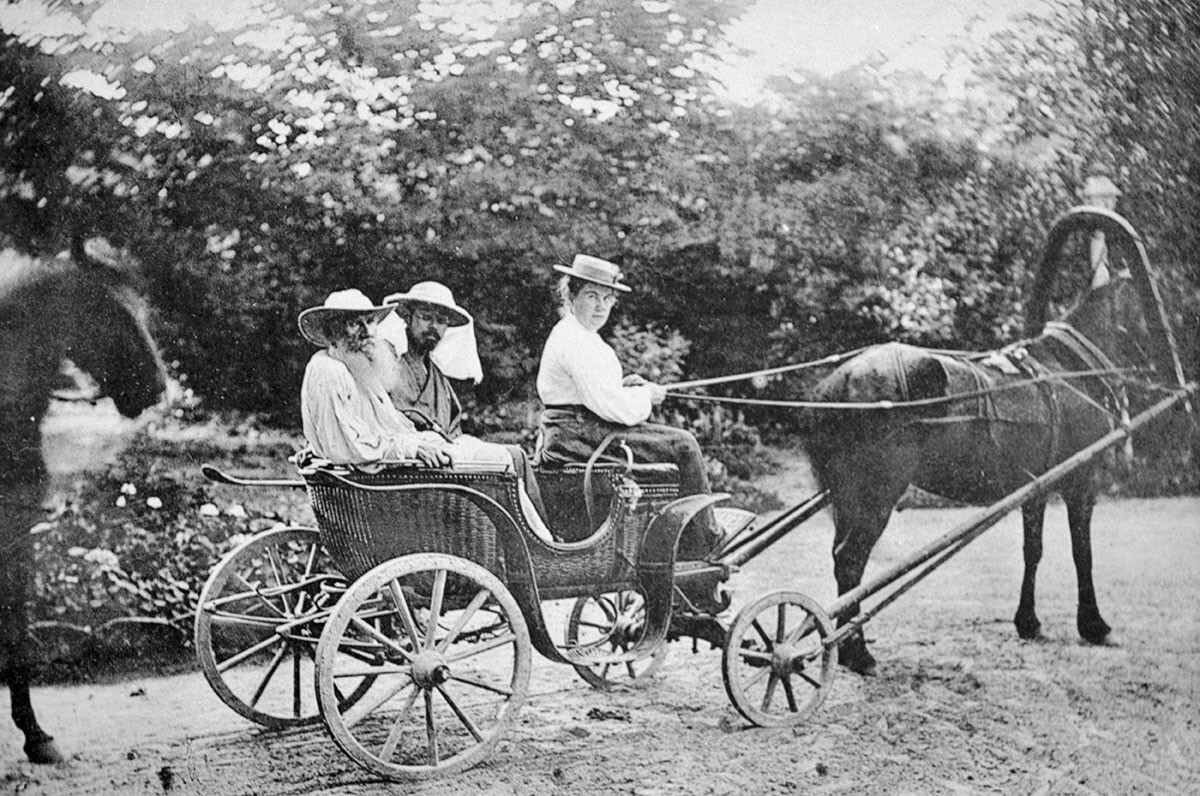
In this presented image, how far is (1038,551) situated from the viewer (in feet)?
13.7

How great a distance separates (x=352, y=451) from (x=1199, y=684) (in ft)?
10.9

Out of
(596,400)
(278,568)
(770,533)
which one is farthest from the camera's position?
(770,533)

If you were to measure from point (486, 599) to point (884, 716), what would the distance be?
1529 mm

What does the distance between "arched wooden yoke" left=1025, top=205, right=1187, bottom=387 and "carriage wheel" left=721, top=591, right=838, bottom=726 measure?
58.9 inches

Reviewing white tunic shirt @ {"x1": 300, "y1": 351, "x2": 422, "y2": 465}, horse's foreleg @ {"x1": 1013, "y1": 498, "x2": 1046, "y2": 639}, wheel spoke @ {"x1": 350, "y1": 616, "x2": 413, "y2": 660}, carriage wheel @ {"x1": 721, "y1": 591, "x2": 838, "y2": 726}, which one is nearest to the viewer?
wheel spoke @ {"x1": 350, "y1": 616, "x2": 413, "y2": 660}

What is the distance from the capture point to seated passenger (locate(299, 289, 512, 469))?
342 cm

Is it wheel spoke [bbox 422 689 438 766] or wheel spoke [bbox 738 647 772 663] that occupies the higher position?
wheel spoke [bbox 738 647 772 663]

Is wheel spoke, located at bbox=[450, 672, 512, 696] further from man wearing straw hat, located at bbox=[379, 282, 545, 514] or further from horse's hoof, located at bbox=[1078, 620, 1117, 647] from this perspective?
horse's hoof, located at bbox=[1078, 620, 1117, 647]

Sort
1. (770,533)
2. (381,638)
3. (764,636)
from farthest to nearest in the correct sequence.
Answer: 1. (770,533)
2. (764,636)
3. (381,638)

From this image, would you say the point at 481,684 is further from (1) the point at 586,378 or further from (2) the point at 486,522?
(1) the point at 586,378

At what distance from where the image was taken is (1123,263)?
436 cm

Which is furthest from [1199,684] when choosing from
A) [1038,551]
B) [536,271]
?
[536,271]

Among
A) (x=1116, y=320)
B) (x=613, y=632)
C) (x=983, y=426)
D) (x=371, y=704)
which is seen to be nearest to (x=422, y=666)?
(x=371, y=704)

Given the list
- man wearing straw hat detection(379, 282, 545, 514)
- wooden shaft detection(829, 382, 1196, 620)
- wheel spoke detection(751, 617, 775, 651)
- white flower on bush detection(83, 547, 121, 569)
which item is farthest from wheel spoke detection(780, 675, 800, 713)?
white flower on bush detection(83, 547, 121, 569)
